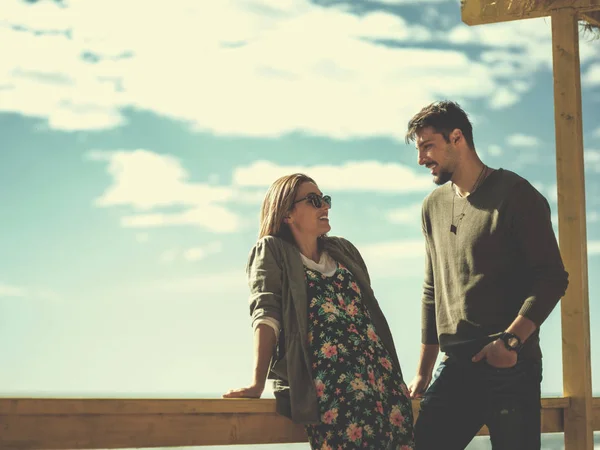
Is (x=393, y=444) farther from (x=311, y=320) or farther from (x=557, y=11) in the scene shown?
(x=557, y=11)

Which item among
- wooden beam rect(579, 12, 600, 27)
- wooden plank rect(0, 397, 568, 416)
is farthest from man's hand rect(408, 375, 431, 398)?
wooden beam rect(579, 12, 600, 27)

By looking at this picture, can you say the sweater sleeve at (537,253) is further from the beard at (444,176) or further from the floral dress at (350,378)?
the floral dress at (350,378)

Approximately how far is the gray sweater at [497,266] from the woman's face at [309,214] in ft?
1.40

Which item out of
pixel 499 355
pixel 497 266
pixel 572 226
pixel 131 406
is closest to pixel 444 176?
pixel 497 266

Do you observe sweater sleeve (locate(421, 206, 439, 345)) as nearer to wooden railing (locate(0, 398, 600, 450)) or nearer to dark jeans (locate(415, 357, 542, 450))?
dark jeans (locate(415, 357, 542, 450))

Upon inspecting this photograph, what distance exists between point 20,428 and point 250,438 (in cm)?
72

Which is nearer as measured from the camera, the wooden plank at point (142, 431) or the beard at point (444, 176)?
the wooden plank at point (142, 431)

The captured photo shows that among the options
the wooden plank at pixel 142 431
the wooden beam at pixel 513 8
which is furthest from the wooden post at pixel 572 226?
the wooden plank at pixel 142 431

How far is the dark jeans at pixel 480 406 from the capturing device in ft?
8.29

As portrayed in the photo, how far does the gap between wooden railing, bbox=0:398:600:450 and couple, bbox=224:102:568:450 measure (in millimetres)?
87

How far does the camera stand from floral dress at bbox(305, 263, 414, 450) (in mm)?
2559

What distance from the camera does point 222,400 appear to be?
2.58 metres

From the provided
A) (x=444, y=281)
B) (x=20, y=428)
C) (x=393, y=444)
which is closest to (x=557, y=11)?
(x=444, y=281)

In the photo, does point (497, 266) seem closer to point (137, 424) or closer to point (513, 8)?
point (137, 424)
